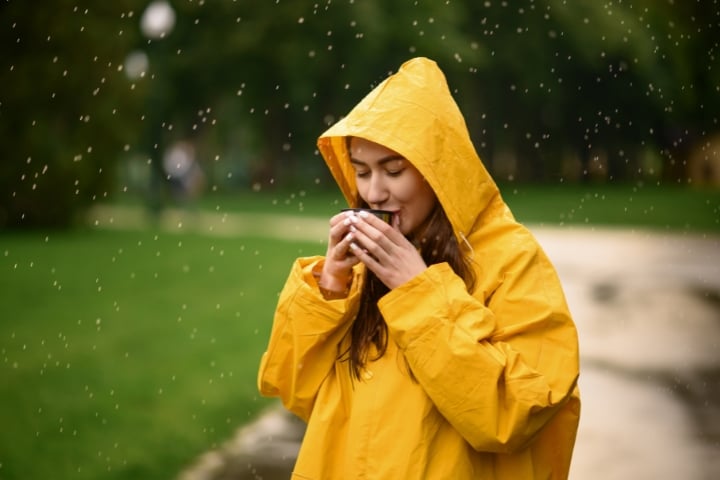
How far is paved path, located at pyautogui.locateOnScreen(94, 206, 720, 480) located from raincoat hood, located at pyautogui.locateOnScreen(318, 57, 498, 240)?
9.60 feet

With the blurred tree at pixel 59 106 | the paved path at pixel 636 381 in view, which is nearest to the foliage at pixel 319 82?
the blurred tree at pixel 59 106

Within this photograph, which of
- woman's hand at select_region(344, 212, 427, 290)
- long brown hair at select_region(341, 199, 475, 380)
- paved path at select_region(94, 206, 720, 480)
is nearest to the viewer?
woman's hand at select_region(344, 212, 427, 290)

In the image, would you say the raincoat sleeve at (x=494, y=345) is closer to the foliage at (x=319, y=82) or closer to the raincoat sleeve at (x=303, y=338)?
the raincoat sleeve at (x=303, y=338)

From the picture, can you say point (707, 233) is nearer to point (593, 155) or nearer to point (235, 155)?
point (593, 155)

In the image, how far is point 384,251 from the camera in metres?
2.35

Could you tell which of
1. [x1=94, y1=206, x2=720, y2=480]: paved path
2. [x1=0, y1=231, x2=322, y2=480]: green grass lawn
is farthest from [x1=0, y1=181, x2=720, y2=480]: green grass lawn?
[x1=94, y1=206, x2=720, y2=480]: paved path

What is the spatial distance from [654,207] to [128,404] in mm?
22405

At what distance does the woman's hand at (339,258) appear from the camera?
2391mm

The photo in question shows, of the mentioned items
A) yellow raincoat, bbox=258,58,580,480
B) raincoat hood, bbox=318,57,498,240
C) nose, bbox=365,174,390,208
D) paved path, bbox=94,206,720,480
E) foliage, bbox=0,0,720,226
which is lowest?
paved path, bbox=94,206,720,480

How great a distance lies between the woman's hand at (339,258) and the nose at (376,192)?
0.41 feet

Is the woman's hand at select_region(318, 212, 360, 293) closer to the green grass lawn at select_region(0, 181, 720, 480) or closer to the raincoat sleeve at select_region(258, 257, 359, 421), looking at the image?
the raincoat sleeve at select_region(258, 257, 359, 421)

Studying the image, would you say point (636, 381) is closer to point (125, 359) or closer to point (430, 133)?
point (125, 359)

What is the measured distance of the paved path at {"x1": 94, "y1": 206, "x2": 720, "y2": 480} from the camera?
5.23m

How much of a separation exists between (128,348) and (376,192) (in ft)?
20.5
